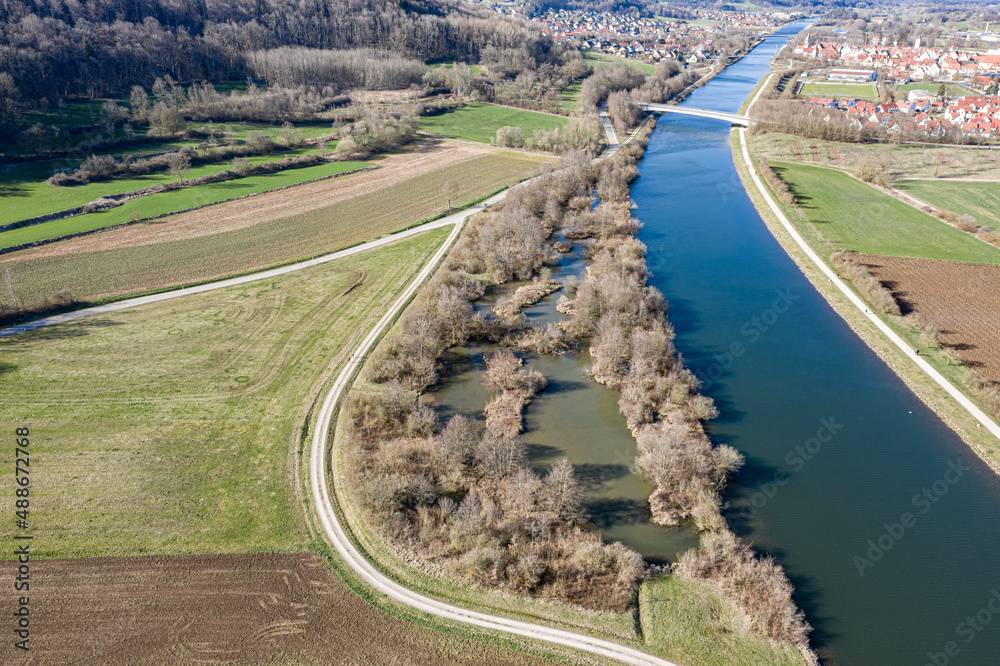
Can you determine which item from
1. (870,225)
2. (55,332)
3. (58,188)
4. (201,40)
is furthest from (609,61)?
(55,332)

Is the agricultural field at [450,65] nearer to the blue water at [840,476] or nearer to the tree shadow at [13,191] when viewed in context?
the tree shadow at [13,191]

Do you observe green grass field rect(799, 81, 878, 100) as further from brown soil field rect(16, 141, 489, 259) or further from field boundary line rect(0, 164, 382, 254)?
field boundary line rect(0, 164, 382, 254)

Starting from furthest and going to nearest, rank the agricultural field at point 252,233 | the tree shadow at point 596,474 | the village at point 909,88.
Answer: the village at point 909,88
the agricultural field at point 252,233
the tree shadow at point 596,474

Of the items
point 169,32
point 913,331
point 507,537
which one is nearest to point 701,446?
point 507,537

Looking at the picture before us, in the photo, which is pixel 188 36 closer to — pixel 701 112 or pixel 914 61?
pixel 701 112

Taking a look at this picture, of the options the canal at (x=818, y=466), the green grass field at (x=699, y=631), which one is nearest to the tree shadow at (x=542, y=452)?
the canal at (x=818, y=466)
